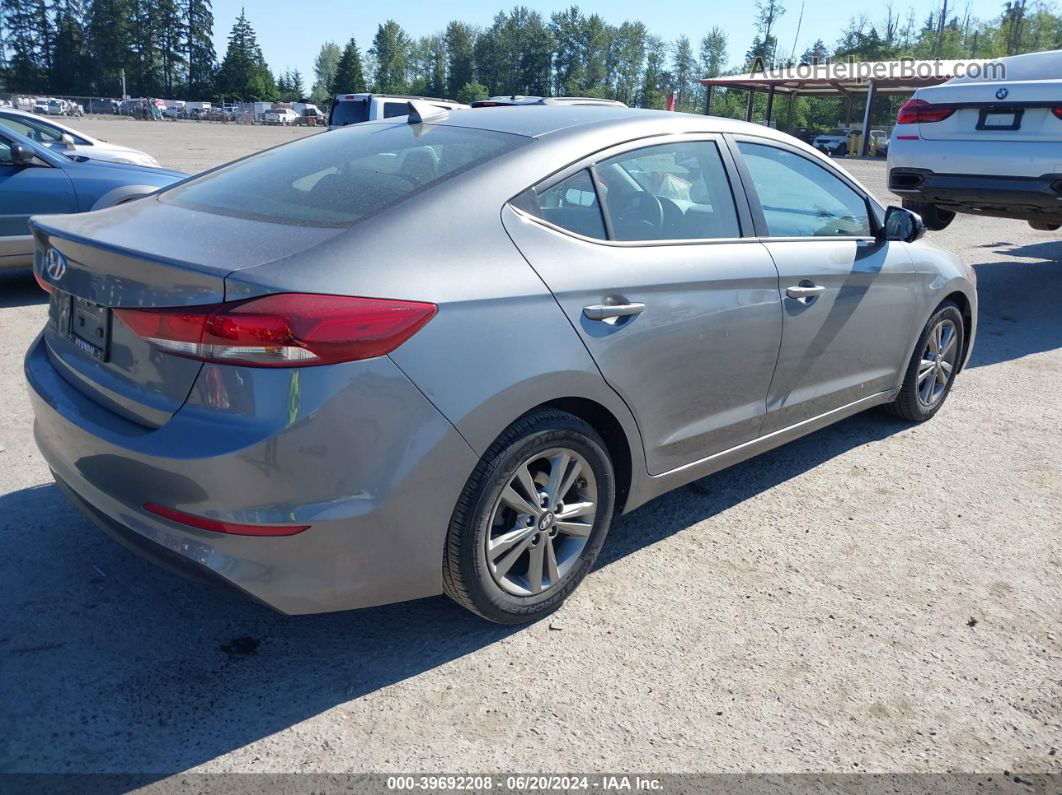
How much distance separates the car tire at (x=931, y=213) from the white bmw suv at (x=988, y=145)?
0.05m

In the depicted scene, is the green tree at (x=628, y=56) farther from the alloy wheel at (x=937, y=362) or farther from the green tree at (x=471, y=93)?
the alloy wheel at (x=937, y=362)

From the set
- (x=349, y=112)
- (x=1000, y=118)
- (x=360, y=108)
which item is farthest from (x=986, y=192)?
(x=349, y=112)

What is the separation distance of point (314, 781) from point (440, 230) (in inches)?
60.2

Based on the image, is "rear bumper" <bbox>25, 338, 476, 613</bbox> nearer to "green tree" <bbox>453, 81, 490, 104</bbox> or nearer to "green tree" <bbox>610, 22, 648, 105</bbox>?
"green tree" <bbox>453, 81, 490, 104</bbox>

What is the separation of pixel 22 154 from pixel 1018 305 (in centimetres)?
866

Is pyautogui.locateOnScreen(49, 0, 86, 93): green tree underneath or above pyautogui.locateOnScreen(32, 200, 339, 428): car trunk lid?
above

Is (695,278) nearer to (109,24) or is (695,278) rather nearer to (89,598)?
(89,598)

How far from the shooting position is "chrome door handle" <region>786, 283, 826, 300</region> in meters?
3.64

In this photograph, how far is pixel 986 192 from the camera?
7.30 metres

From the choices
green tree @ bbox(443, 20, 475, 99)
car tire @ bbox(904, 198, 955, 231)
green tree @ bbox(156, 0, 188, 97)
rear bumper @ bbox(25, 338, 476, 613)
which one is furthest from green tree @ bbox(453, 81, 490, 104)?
rear bumper @ bbox(25, 338, 476, 613)

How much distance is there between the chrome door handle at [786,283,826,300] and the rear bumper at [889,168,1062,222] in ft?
14.2

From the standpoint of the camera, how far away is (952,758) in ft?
8.15

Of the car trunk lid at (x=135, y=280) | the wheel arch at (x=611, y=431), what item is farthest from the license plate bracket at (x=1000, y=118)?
the car trunk lid at (x=135, y=280)

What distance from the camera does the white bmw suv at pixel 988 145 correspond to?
699 cm
